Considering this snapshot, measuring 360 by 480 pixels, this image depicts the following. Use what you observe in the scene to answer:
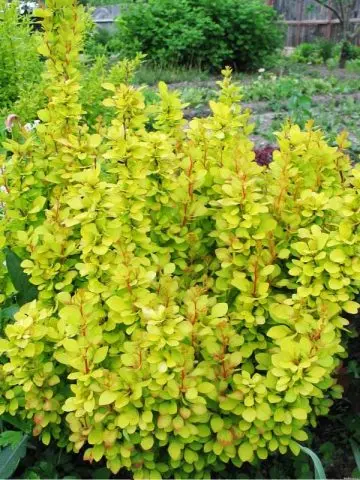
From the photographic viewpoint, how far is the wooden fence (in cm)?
1573

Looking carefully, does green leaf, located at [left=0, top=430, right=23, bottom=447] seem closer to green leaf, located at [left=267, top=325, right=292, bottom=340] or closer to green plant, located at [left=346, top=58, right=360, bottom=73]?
green leaf, located at [left=267, top=325, right=292, bottom=340]

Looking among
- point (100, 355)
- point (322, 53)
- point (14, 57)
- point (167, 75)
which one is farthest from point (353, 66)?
point (100, 355)

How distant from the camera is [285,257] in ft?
6.29

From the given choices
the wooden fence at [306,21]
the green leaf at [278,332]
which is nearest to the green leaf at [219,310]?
the green leaf at [278,332]

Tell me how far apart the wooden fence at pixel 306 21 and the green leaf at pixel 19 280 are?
14.8 m

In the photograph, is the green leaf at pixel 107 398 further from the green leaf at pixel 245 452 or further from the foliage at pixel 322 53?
the foliage at pixel 322 53

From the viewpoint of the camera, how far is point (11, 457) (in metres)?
1.97

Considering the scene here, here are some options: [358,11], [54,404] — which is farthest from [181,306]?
[358,11]

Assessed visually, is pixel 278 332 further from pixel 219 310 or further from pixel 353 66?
pixel 353 66

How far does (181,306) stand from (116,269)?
266 millimetres

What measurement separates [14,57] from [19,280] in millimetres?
2365

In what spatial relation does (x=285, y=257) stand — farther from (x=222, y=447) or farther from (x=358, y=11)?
(x=358, y=11)

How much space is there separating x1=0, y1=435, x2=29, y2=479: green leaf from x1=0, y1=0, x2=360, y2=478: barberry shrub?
110 mm

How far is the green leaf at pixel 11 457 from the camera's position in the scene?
1.95 meters
